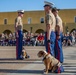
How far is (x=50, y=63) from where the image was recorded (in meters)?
8.74

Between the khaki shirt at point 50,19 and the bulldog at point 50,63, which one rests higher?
the khaki shirt at point 50,19

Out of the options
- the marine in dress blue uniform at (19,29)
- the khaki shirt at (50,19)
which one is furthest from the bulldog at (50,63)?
the marine in dress blue uniform at (19,29)

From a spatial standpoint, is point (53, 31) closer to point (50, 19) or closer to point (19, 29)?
point (50, 19)

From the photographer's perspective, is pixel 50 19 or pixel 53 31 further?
pixel 53 31

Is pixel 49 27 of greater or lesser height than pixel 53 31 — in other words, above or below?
above

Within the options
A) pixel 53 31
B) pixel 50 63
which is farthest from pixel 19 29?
pixel 50 63

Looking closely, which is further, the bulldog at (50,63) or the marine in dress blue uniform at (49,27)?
the marine in dress blue uniform at (49,27)

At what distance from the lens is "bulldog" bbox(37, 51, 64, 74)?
8.64 metres

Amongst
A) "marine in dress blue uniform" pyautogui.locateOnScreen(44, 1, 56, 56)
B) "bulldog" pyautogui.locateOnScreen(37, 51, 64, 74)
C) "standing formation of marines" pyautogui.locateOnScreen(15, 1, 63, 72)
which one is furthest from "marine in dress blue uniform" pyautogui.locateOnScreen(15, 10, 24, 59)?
"bulldog" pyautogui.locateOnScreen(37, 51, 64, 74)

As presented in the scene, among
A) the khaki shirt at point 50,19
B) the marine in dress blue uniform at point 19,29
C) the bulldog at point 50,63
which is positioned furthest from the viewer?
the marine in dress blue uniform at point 19,29

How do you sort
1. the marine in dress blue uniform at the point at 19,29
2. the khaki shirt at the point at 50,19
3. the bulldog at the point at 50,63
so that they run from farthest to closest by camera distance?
1. the marine in dress blue uniform at the point at 19,29
2. the khaki shirt at the point at 50,19
3. the bulldog at the point at 50,63

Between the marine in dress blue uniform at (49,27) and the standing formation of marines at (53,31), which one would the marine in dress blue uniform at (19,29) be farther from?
the marine in dress blue uniform at (49,27)

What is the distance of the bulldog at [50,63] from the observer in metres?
8.64

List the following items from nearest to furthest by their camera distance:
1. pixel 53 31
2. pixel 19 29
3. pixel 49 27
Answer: pixel 49 27 → pixel 53 31 → pixel 19 29
